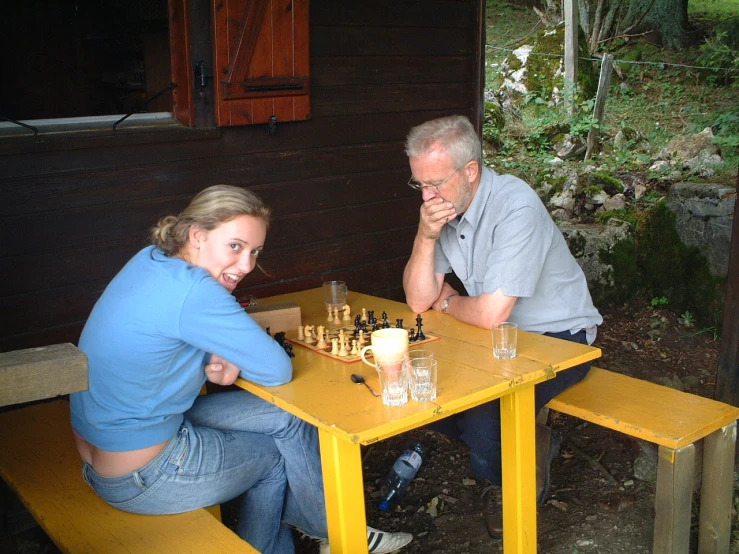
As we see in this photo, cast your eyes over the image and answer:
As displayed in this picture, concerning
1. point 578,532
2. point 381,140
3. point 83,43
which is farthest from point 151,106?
point 578,532

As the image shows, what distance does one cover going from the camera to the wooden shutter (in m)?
3.97

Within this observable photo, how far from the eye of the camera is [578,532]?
3.72 m

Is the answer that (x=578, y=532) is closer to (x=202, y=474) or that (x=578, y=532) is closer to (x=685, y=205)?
(x=202, y=474)

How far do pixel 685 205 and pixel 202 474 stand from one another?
5098 mm

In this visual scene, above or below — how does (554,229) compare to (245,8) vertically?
below

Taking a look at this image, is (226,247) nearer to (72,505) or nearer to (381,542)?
(72,505)

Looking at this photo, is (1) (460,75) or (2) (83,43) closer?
(1) (460,75)

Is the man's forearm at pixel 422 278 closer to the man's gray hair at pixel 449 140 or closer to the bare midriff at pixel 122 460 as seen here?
the man's gray hair at pixel 449 140

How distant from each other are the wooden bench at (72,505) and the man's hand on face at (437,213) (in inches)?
58.2

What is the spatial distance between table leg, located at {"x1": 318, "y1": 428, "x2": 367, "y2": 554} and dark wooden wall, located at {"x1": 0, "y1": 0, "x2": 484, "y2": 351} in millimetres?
1884

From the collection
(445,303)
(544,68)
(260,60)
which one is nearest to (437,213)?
(445,303)

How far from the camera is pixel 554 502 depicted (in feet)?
13.1

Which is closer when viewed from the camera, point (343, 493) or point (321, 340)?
point (343, 493)

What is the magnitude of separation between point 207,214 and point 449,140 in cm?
115
